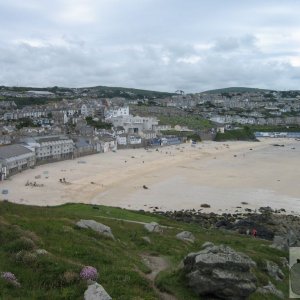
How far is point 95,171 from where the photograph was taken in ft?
185

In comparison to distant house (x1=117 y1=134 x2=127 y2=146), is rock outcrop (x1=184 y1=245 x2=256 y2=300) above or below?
above

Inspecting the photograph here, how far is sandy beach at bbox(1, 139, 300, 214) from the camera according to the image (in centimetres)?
3859

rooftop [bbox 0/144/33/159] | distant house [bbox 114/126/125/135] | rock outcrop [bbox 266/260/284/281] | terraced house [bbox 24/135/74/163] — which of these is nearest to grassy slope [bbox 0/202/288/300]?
rock outcrop [bbox 266/260/284/281]

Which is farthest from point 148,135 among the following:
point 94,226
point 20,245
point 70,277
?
point 70,277

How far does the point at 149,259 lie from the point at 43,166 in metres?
49.4

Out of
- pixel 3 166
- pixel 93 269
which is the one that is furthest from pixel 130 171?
pixel 93 269

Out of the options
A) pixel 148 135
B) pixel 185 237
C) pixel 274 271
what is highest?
pixel 274 271

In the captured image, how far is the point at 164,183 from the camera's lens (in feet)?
160

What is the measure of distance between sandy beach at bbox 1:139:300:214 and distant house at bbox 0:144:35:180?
1.14 m

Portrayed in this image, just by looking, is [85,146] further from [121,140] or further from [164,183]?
[164,183]

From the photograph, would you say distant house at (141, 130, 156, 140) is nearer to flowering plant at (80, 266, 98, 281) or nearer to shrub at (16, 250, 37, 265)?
shrub at (16, 250, 37, 265)

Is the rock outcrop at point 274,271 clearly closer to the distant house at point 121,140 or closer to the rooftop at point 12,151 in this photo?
the rooftop at point 12,151

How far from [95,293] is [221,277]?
2.79m

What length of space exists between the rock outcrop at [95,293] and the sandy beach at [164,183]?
27611mm
